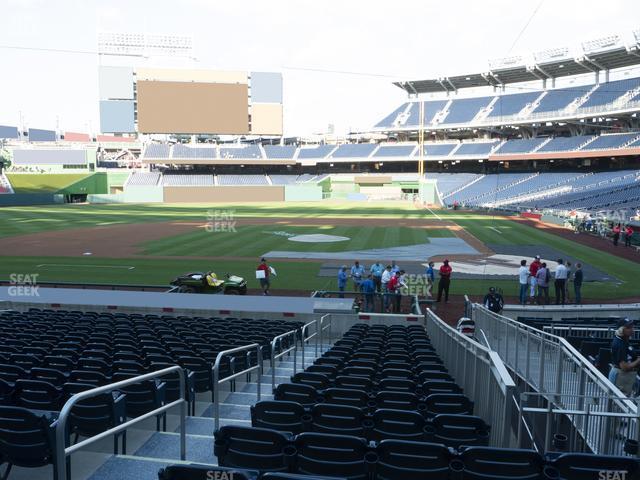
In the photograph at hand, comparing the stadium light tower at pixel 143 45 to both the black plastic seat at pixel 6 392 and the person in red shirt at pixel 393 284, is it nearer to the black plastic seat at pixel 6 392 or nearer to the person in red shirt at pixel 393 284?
the person in red shirt at pixel 393 284

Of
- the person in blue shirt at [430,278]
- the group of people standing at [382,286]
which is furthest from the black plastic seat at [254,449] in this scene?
the person in blue shirt at [430,278]

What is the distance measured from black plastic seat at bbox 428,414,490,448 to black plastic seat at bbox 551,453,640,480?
3.95 ft

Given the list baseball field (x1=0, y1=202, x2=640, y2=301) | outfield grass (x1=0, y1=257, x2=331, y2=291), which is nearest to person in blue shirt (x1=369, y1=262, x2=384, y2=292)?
baseball field (x1=0, y1=202, x2=640, y2=301)

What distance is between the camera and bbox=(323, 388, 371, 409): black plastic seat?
587 cm

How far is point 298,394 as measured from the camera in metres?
6.10

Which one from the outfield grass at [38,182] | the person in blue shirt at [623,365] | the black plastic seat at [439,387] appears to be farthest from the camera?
the outfield grass at [38,182]

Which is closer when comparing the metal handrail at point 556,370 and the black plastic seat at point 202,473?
the black plastic seat at point 202,473

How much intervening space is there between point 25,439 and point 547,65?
294ft

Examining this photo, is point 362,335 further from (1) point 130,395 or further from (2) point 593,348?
(1) point 130,395

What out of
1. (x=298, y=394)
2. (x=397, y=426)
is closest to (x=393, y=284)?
(x=298, y=394)

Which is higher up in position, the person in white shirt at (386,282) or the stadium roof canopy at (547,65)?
the stadium roof canopy at (547,65)

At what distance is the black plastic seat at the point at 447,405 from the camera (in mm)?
5684

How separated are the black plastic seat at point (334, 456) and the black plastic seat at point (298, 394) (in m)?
1.78

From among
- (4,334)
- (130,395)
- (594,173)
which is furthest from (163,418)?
(594,173)
